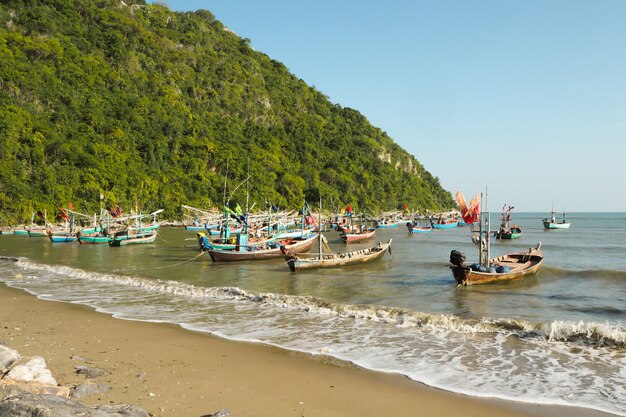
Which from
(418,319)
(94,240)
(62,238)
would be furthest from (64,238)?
(418,319)

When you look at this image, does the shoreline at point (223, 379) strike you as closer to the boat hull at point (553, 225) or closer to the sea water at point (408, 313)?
the sea water at point (408, 313)

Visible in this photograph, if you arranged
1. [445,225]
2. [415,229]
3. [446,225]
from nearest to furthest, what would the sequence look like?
[415,229]
[445,225]
[446,225]

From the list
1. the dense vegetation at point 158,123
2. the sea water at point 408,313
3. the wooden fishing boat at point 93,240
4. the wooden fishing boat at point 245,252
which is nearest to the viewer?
the sea water at point 408,313

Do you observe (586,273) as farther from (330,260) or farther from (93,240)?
(93,240)

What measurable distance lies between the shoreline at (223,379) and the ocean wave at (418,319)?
16.5 ft

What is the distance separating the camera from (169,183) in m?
87.3

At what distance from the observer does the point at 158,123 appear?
9625 cm

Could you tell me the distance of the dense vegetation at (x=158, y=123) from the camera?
73312 millimetres

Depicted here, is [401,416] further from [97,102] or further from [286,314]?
[97,102]

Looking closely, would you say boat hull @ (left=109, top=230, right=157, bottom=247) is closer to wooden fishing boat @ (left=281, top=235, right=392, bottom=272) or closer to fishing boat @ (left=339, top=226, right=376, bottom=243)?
fishing boat @ (left=339, top=226, right=376, bottom=243)

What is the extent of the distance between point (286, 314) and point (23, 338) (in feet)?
24.8

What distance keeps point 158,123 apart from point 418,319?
91802mm

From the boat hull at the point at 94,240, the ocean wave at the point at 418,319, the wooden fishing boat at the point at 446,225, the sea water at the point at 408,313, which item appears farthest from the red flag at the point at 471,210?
the wooden fishing boat at the point at 446,225

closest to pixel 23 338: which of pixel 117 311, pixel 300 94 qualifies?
pixel 117 311
